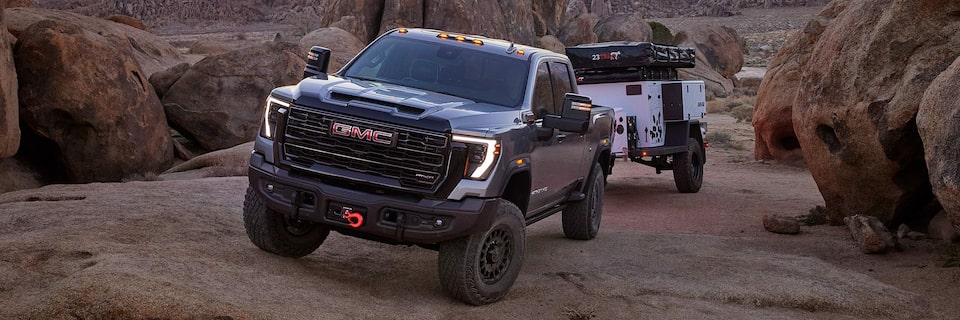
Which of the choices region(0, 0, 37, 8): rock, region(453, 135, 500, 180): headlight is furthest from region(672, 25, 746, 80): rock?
region(453, 135, 500, 180): headlight

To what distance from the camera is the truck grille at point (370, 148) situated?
7.85 meters

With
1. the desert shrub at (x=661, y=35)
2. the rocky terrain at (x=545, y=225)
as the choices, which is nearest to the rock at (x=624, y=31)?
the desert shrub at (x=661, y=35)

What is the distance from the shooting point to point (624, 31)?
45.2 meters

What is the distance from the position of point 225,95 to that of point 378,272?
1035 cm

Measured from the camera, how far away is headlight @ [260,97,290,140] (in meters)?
8.42

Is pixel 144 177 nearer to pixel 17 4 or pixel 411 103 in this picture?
pixel 411 103

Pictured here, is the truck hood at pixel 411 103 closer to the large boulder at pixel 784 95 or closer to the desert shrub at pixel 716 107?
the large boulder at pixel 784 95

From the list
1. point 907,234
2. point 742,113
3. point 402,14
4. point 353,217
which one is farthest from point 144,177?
point 742,113

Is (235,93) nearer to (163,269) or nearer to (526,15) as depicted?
(163,269)

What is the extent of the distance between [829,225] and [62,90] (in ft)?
33.6

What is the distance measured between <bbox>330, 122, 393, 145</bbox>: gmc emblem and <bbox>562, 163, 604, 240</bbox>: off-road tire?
379 cm

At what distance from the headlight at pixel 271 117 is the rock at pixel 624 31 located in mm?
36915

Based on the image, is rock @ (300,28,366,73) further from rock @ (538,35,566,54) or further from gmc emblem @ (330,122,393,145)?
gmc emblem @ (330,122,393,145)

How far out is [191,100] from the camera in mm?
18641
